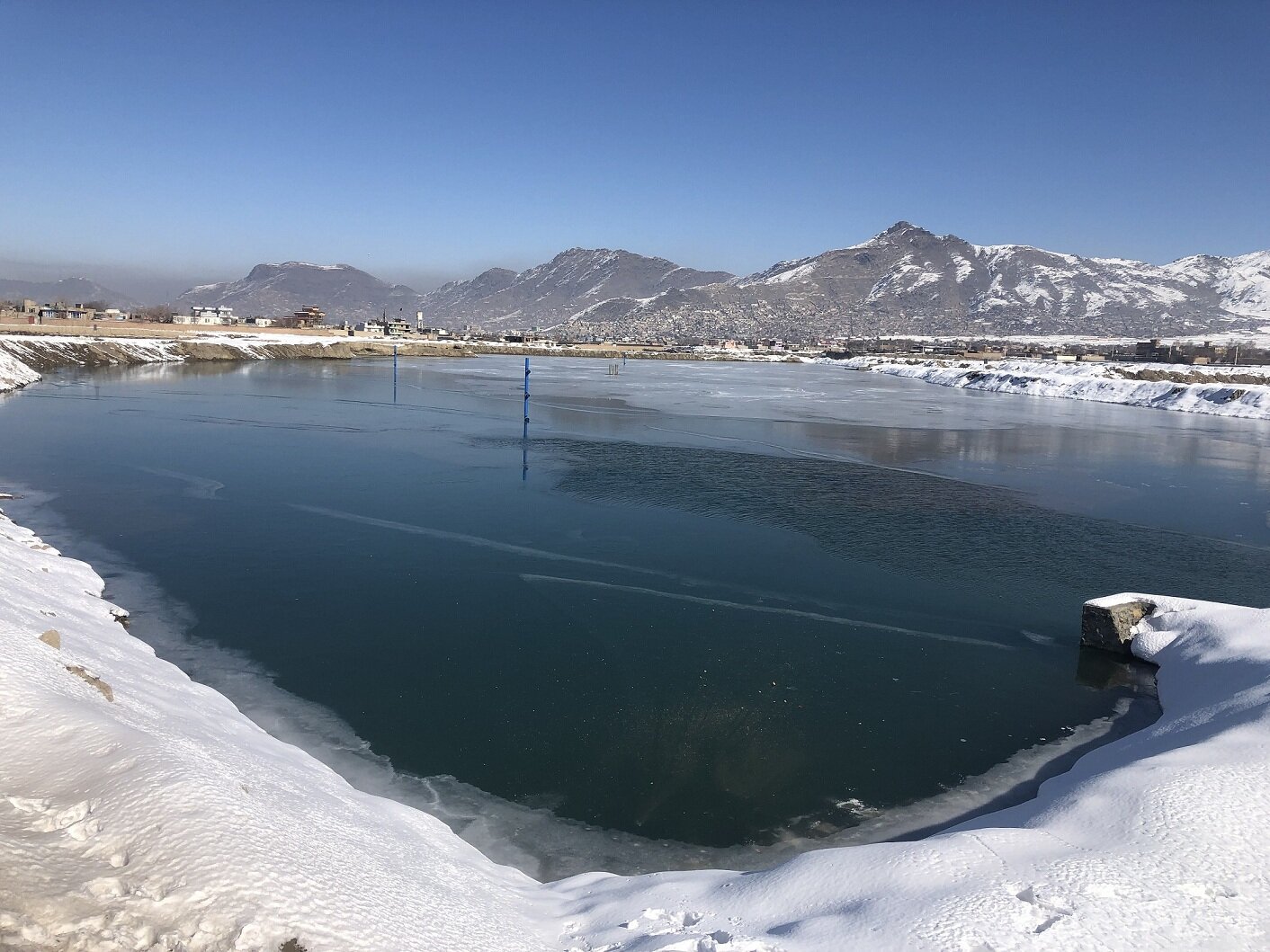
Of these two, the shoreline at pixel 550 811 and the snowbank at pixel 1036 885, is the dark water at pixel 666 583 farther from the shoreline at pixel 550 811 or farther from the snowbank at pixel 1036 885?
the snowbank at pixel 1036 885

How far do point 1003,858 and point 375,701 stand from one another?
19.4ft

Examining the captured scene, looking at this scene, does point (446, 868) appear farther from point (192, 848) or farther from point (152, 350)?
point (152, 350)

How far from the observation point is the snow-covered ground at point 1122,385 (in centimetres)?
5041

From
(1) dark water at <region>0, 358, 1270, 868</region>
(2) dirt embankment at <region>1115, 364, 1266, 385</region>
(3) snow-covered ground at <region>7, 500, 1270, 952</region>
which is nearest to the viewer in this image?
(3) snow-covered ground at <region>7, 500, 1270, 952</region>

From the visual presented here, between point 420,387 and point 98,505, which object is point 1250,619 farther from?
point 420,387

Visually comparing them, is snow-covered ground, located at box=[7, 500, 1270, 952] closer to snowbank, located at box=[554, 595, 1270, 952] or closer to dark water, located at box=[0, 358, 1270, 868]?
snowbank, located at box=[554, 595, 1270, 952]

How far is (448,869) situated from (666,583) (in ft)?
23.9

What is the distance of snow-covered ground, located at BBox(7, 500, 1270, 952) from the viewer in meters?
3.58

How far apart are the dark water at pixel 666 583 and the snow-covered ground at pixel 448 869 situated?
1.45m

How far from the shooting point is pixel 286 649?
9195 millimetres

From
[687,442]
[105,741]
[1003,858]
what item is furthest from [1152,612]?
[687,442]

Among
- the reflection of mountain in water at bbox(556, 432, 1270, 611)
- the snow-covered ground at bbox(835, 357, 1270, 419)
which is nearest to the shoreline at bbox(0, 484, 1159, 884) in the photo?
the reflection of mountain in water at bbox(556, 432, 1270, 611)

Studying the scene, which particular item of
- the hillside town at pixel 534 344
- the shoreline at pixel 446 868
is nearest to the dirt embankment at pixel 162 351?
the hillside town at pixel 534 344

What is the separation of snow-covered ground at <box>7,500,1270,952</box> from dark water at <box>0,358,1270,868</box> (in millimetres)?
1453
